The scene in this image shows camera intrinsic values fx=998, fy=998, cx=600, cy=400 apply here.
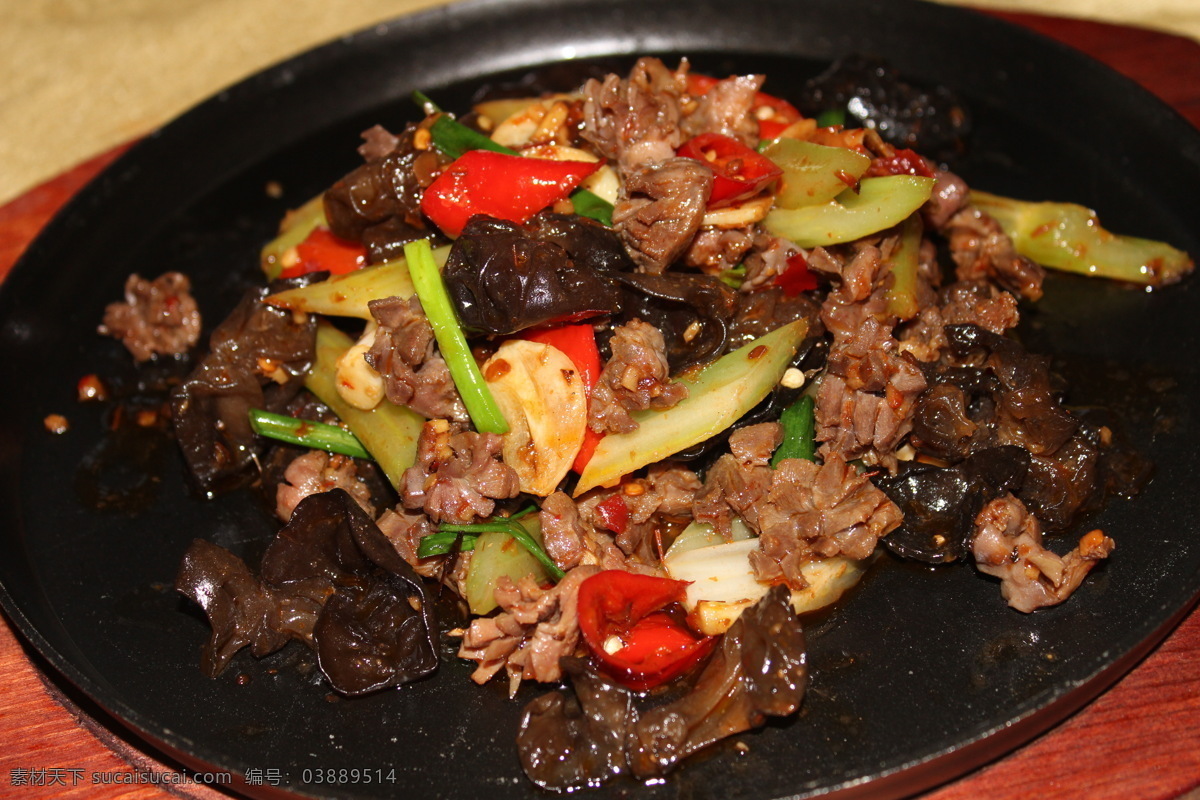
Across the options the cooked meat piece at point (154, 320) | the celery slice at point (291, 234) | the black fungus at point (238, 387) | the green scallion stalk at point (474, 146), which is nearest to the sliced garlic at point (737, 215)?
the green scallion stalk at point (474, 146)

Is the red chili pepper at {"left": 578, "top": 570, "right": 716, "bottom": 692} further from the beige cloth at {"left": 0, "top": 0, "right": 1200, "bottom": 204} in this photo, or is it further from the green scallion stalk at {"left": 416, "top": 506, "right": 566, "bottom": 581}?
the beige cloth at {"left": 0, "top": 0, "right": 1200, "bottom": 204}

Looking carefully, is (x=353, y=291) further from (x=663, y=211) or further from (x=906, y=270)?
(x=906, y=270)

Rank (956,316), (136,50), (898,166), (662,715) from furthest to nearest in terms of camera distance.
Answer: (136,50) < (956,316) < (898,166) < (662,715)

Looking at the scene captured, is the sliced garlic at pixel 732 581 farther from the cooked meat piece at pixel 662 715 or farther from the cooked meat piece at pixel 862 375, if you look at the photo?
the cooked meat piece at pixel 862 375

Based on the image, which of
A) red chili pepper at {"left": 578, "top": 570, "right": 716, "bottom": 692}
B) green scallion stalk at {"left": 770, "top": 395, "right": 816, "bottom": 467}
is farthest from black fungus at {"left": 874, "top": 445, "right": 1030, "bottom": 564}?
red chili pepper at {"left": 578, "top": 570, "right": 716, "bottom": 692}

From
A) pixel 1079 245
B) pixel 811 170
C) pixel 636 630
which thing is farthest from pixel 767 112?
pixel 636 630

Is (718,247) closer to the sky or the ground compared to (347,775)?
closer to the sky

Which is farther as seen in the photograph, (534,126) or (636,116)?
(534,126)
